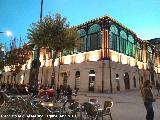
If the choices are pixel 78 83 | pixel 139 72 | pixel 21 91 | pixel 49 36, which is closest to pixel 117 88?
pixel 78 83

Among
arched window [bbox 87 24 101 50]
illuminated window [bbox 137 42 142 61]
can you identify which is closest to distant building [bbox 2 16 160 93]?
arched window [bbox 87 24 101 50]

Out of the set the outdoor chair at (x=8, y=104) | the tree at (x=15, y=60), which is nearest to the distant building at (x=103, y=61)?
the tree at (x=15, y=60)

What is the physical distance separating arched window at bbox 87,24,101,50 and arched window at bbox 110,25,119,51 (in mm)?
1824

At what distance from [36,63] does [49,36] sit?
8.20 feet

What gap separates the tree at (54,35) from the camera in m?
16.1

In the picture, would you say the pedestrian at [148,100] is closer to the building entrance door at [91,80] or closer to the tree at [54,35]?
the tree at [54,35]

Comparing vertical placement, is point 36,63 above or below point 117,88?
above

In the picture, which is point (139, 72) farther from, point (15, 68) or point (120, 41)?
point (15, 68)

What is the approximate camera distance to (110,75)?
3381 cm

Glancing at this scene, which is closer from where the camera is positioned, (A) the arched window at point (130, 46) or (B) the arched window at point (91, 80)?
(B) the arched window at point (91, 80)

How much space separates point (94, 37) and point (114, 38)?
3075 millimetres

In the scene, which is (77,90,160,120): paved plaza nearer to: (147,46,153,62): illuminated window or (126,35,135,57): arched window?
(126,35,135,57): arched window

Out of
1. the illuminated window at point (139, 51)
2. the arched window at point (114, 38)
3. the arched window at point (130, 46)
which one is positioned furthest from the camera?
the illuminated window at point (139, 51)

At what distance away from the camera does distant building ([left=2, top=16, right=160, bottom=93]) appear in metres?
34.1
